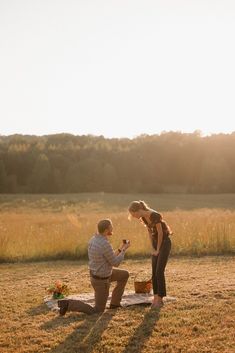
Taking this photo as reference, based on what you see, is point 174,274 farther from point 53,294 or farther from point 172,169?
point 172,169

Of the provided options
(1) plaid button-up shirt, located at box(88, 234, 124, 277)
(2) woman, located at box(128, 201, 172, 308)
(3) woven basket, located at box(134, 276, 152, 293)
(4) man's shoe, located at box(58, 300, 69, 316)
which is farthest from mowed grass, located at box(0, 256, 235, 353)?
(1) plaid button-up shirt, located at box(88, 234, 124, 277)

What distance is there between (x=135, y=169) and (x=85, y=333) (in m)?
54.5

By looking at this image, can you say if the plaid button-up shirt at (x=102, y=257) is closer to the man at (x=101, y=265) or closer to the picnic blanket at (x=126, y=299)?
the man at (x=101, y=265)

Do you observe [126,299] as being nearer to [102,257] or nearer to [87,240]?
[102,257]

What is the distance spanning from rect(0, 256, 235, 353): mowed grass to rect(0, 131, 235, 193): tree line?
4590 cm

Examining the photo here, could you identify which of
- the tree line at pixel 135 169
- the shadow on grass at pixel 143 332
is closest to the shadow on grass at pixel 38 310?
the shadow on grass at pixel 143 332

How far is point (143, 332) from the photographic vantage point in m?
7.08

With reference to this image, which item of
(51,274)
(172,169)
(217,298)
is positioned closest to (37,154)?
(172,169)

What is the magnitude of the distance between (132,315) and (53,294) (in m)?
2.01

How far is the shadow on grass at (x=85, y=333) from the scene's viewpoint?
652 centimetres

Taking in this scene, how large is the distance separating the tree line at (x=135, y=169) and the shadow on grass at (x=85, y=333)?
48.1m

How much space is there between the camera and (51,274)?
41.9 feet

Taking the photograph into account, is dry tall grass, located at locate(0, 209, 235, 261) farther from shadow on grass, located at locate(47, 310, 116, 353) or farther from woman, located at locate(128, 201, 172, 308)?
shadow on grass, located at locate(47, 310, 116, 353)

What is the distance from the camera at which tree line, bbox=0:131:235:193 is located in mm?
57031
